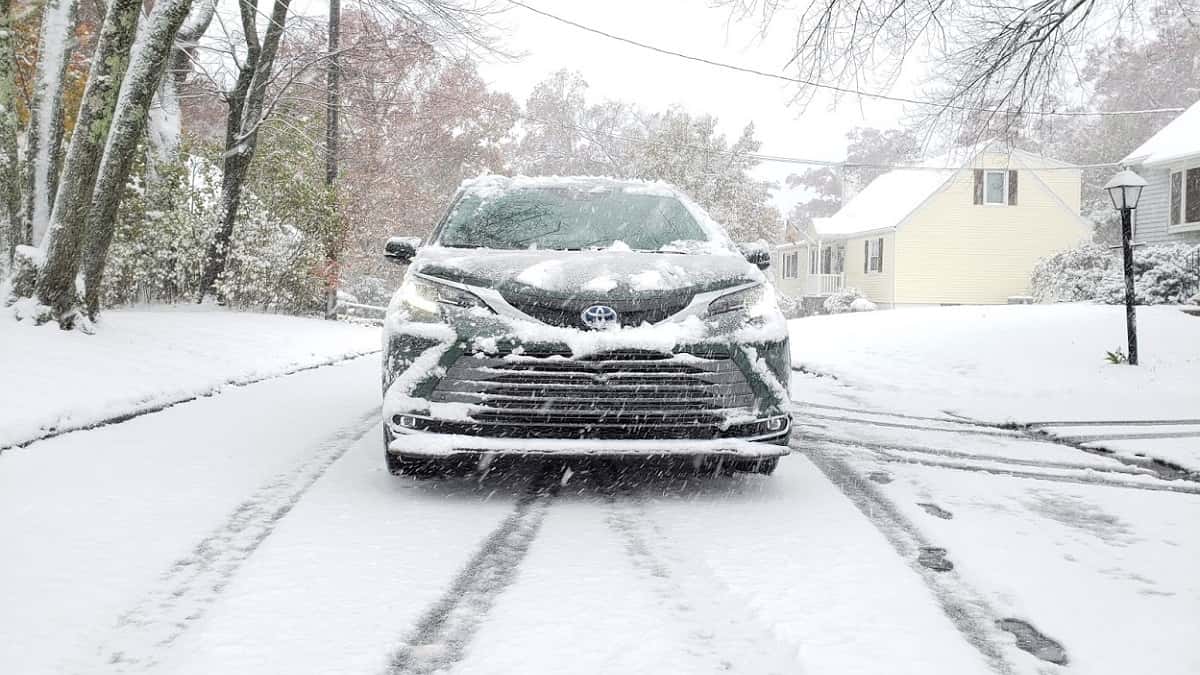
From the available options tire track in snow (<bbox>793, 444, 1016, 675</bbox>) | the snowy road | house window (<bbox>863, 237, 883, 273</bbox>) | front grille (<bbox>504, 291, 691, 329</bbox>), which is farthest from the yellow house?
front grille (<bbox>504, 291, 691, 329</bbox>)

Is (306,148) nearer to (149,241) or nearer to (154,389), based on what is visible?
(149,241)

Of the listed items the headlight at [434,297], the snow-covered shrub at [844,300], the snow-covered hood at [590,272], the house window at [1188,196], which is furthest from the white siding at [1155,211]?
the headlight at [434,297]

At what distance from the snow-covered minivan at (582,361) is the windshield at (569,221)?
62 cm

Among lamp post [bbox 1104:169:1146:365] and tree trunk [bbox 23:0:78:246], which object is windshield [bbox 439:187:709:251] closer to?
tree trunk [bbox 23:0:78:246]

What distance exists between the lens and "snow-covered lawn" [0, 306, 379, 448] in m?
5.99

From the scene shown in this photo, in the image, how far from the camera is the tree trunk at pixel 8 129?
982 centimetres

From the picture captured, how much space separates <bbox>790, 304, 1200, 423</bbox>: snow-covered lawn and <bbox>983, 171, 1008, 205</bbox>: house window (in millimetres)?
15724

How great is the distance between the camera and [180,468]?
15.5ft

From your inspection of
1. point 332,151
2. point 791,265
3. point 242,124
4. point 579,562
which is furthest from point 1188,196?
point 579,562

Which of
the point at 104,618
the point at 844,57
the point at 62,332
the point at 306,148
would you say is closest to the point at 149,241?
the point at 306,148

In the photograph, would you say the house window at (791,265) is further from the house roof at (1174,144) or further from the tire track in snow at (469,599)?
the tire track in snow at (469,599)

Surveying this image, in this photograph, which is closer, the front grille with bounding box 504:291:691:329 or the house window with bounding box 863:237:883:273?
the front grille with bounding box 504:291:691:329

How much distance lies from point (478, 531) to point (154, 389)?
4.69m

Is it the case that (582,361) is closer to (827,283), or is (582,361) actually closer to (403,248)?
(403,248)
